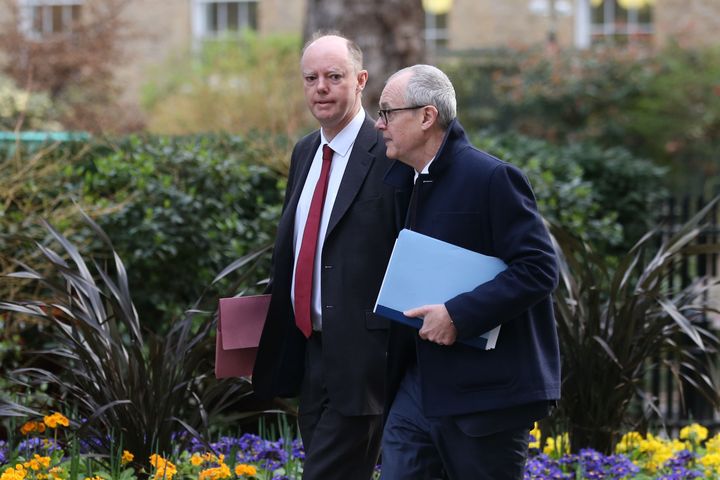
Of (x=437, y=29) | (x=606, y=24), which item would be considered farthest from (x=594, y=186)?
(x=437, y=29)

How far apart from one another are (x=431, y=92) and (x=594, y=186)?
4876 millimetres

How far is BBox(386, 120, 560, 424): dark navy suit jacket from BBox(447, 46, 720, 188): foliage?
48.2ft

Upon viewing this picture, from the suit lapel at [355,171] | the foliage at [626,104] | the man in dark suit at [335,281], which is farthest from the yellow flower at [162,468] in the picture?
the foliage at [626,104]

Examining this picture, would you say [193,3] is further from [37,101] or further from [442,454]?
[442,454]

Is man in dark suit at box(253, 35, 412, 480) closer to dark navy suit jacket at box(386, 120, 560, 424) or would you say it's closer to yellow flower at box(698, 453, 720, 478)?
dark navy suit jacket at box(386, 120, 560, 424)

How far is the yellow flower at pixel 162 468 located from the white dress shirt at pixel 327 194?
0.78 metres

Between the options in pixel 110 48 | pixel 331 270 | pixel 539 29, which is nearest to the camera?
pixel 331 270

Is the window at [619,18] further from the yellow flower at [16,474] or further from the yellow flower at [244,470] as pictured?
the yellow flower at [16,474]

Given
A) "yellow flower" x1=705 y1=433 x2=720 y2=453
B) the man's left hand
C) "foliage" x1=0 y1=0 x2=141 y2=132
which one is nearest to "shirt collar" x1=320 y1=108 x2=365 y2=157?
the man's left hand

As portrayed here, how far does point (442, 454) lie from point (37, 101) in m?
9.89

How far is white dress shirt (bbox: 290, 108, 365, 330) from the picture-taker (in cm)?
389

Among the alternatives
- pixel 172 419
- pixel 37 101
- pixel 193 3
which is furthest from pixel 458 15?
pixel 172 419

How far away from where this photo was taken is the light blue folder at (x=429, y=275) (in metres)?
3.35

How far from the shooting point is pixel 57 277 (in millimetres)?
5797
